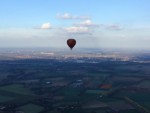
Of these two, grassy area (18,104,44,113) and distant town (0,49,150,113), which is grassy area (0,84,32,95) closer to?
distant town (0,49,150,113)

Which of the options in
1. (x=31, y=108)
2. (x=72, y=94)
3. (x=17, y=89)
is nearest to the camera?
(x=31, y=108)

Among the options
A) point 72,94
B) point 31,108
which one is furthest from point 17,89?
point 31,108

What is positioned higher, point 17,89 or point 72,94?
point 17,89

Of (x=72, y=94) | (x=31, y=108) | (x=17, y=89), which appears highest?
(x=17, y=89)

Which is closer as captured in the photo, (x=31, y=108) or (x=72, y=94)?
(x=31, y=108)

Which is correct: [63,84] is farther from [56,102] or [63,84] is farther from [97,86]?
[56,102]

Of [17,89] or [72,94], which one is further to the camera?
[17,89]

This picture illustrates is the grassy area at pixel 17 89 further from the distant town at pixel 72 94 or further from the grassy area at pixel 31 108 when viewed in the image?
the grassy area at pixel 31 108

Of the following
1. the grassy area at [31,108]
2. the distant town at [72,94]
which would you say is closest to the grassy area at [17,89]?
the distant town at [72,94]

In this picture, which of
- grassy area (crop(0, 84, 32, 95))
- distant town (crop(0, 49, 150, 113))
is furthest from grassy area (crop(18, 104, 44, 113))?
grassy area (crop(0, 84, 32, 95))

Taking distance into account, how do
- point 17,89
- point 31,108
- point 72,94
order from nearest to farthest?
point 31,108 < point 72,94 < point 17,89

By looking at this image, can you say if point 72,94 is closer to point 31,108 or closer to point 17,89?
point 17,89
